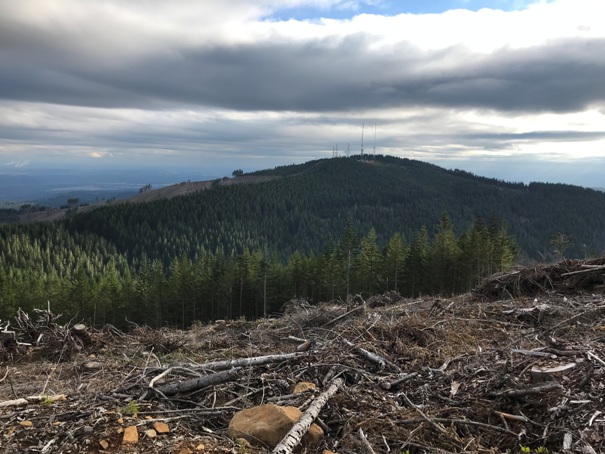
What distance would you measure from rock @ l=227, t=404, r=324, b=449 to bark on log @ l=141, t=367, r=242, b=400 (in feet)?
3.17

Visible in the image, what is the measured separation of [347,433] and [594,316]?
649cm

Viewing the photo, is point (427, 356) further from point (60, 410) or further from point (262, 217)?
point (262, 217)

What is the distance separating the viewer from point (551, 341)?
510 cm

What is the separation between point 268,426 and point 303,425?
342mm

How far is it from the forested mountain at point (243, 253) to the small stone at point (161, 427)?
1490 cm

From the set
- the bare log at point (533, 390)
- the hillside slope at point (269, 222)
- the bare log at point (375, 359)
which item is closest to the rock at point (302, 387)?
the bare log at point (375, 359)

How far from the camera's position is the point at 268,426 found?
3.80 metres

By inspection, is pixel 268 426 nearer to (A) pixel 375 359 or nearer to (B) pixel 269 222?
(A) pixel 375 359

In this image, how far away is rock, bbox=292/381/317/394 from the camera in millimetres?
4692

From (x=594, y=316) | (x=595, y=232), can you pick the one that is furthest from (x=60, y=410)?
(x=595, y=232)

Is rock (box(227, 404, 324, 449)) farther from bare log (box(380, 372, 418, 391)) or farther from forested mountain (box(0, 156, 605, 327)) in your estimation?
forested mountain (box(0, 156, 605, 327))

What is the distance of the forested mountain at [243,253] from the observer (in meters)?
47.2

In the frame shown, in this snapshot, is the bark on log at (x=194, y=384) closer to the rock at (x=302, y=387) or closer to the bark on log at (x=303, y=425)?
the rock at (x=302, y=387)

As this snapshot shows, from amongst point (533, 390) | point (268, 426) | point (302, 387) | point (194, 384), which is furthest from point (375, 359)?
point (194, 384)
